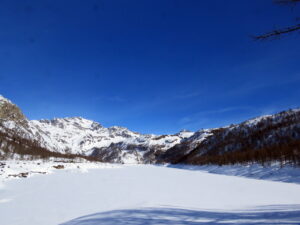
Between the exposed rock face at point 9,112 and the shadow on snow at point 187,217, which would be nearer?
the shadow on snow at point 187,217

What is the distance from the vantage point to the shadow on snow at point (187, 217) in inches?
183

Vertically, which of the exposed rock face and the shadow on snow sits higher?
the exposed rock face

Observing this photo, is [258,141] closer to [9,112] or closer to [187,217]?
[187,217]

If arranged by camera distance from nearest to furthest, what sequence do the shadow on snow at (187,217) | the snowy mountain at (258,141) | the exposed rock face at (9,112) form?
the shadow on snow at (187,217)
the exposed rock face at (9,112)
the snowy mountain at (258,141)

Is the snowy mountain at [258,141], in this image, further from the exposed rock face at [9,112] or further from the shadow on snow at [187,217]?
the exposed rock face at [9,112]

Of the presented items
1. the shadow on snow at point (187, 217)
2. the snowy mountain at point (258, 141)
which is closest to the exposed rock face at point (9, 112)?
the shadow on snow at point (187, 217)

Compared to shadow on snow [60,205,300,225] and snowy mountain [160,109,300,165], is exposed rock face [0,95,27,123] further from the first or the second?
snowy mountain [160,109,300,165]

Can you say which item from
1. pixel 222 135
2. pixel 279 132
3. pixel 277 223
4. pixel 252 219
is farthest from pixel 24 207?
pixel 222 135

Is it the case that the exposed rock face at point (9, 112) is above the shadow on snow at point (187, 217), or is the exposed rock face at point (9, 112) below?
above

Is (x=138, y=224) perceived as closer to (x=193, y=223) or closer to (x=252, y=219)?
(x=193, y=223)

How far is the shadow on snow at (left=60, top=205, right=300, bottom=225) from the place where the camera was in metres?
4.64

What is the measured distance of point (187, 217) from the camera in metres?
5.20

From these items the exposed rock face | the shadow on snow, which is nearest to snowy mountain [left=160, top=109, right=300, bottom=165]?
the shadow on snow

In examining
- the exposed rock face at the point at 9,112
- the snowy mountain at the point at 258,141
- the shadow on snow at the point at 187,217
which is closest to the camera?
the shadow on snow at the point at 187,217
